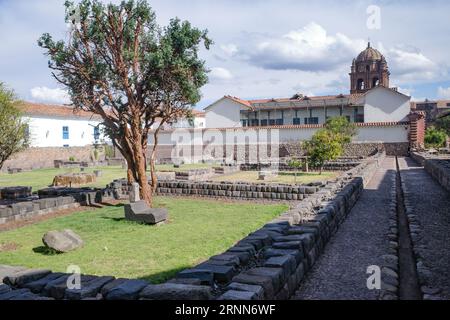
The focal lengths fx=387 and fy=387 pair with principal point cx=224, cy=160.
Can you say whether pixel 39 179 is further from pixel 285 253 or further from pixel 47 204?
pixel 285 253

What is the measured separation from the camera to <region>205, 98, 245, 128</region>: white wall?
5316 centimetres

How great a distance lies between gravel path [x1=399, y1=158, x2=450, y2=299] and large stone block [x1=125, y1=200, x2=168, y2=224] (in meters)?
6.92

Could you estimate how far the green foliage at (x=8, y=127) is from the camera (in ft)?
51.8

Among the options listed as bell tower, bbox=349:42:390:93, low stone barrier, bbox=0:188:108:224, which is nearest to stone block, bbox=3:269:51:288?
low stone barrier, bbox=0:188:108:224

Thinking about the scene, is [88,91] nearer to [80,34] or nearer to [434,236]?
[80,34]

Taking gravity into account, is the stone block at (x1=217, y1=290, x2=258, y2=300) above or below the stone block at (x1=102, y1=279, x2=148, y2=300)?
above

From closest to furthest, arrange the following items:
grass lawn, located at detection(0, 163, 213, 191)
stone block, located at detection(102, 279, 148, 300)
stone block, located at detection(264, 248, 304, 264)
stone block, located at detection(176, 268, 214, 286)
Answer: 1. stone block, located at detection(102, 279, 148, 300)
2. stone block, located at detection(176, 268, 214, 286)
3. stone block, located at detection(264, 248, 304, 264)
4. grass lawn, located at detection(0, 163, 213, 191)

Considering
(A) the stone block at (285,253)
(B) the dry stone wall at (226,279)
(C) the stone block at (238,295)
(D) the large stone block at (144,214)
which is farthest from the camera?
(D) the large stone block at (144,214)

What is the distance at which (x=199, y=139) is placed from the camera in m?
46.5

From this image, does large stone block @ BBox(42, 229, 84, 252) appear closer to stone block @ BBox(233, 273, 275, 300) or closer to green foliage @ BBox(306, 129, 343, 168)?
stone block @ BBox(233, 273, 275, 300)

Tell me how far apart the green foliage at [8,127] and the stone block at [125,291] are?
13.6m

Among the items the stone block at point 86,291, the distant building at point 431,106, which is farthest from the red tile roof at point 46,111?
the distant building at point 431,106

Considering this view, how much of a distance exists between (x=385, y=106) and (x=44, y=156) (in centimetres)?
3837

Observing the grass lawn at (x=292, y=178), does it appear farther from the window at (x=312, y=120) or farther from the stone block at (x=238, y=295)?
the window at (x=312, y=120)
